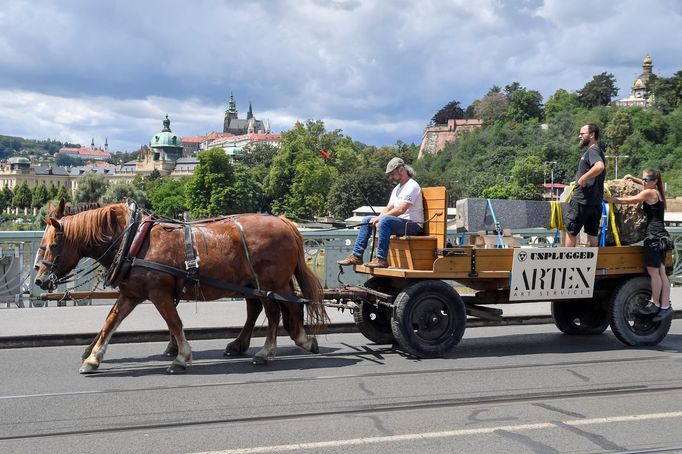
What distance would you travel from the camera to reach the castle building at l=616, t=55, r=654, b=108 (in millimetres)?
145325

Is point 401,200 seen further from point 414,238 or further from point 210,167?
point 210,167

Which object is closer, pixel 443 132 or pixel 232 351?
pixel 232 351

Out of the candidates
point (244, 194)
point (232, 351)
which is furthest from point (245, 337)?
point (244, 194)

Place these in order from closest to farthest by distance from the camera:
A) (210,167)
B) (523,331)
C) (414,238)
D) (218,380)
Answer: (218,380) < (414,238) < (523,331) < (210,167)

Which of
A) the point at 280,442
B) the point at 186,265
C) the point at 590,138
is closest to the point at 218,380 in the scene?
the point at 186,265

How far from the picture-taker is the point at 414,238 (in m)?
8.39

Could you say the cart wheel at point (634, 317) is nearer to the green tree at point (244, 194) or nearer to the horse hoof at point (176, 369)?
the horse hoof at point (176, 369)

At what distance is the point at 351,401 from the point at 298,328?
7.43 ft

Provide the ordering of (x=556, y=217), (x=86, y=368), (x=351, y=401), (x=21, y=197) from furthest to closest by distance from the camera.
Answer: (x=21, y=197) < (x=556, y=217) < (x=86, y=368) < (x=351, y=401)

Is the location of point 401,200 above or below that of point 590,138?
below

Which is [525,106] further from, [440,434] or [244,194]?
[440,434]

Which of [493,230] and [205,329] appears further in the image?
[205,329]

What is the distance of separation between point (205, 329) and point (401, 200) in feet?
11.6

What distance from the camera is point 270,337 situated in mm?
8297
